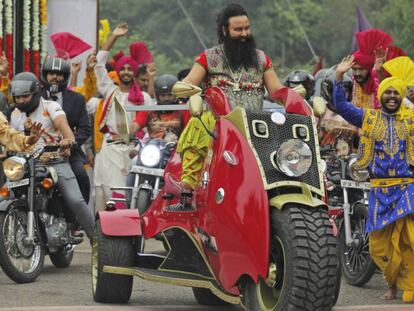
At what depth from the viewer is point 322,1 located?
7806cm

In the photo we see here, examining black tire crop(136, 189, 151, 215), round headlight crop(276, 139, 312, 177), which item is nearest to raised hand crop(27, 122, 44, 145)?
black tire crop(136, 189, 151, 215)

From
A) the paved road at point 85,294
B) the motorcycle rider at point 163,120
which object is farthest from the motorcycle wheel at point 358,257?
the motorcycle rider at point 163,120

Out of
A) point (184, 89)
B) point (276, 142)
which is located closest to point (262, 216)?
point (276, 142)

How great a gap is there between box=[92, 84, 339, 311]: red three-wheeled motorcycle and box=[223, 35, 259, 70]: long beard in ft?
1.49

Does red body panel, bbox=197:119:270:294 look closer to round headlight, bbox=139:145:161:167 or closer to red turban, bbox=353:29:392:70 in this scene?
round headlight, bbox=139:145:161:167

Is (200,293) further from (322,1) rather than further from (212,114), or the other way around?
(322,1)

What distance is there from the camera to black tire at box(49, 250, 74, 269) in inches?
496

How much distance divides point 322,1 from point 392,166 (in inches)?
2666

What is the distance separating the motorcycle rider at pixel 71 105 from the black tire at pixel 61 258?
49 centimetres

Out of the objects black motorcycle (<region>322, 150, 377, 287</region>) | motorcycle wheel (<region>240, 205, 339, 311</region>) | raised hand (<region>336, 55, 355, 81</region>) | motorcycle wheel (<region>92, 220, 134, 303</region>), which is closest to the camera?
motorcycle wheel (<region>240, 205, 339, 311</region>)

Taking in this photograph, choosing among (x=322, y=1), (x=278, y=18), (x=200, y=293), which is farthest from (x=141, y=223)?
(x=322, y=1)

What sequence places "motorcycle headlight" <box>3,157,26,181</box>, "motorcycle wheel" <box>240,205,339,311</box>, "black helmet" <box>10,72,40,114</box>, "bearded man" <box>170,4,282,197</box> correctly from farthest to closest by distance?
"black helmet" <box>10,72,40,114</box> → "motorcycle headlight" <box>3,157,26,181</box> → "bearded man" <box>170,4,282,197</box> → "motorcycle wheel" <box>240,205,339,311</box>

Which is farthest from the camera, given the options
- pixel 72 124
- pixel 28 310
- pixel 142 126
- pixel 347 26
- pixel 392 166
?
pixel 347 26

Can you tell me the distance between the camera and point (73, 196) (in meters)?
12.3
